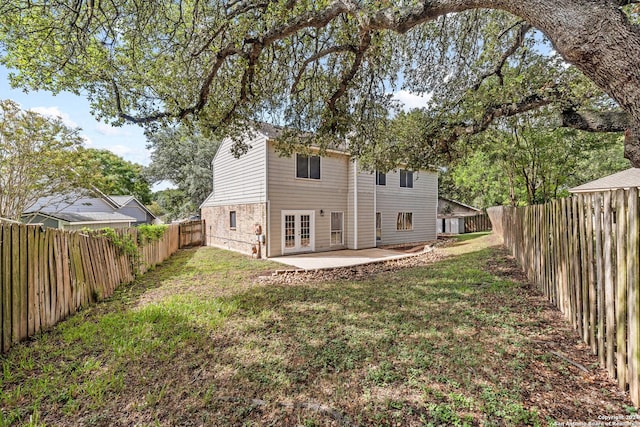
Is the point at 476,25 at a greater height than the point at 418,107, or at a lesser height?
greater

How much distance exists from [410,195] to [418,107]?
9.30 m

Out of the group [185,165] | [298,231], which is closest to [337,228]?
[298,231]

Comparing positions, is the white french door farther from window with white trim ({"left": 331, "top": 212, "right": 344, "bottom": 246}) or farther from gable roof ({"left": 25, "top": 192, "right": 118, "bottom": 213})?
gable roof ({"left": 25, "top": 192, "right": 118, "bottom": 213})

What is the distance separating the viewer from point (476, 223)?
2817 centimetres

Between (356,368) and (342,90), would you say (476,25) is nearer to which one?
(342,90)

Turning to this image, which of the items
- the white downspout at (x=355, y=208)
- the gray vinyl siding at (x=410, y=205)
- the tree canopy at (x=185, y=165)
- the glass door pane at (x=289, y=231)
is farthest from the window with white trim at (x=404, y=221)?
the tree canopy at (x=185, y=165)

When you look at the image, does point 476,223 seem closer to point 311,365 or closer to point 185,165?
point 311,365

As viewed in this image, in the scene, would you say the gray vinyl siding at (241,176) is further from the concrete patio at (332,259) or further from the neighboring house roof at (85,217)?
the neighboring house roof at (85,217)

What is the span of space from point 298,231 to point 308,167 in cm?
296

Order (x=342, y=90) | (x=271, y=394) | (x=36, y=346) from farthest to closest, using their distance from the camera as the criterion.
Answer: (x=342, y=90)
(x=36, y=346)
(x=271, y=394)

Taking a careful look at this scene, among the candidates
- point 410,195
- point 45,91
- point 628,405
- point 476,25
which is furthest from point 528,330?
point 410,195

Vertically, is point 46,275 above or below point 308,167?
below

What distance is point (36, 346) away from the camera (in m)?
3.56

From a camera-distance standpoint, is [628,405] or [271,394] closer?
[628,405]
